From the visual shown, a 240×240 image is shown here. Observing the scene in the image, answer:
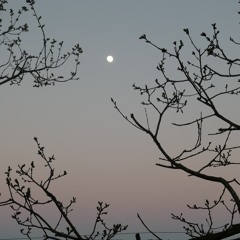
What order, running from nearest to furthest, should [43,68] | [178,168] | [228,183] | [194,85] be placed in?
[228,183]
[178,168]
[194,85]
[43,68]

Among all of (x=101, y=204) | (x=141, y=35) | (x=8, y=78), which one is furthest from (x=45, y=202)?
(x=8, y=78)

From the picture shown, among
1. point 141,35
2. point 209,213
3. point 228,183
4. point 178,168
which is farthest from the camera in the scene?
point 209,213

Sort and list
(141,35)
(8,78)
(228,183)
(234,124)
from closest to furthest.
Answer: (228,183)
(234,124)
(141,35)
(8,78)

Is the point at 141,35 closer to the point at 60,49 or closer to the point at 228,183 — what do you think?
the point at 228,183

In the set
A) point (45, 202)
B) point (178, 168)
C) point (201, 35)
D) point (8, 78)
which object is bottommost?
point (178, 168)

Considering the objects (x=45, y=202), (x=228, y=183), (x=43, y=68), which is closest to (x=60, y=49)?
(x=43, y=68)

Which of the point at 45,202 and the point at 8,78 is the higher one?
the point at 8,78

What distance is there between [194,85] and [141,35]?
169 centimetres

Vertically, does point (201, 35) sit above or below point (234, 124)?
above

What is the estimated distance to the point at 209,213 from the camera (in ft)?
17.0

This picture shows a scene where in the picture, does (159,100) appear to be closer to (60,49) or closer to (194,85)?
(194,85)

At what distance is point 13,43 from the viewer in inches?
486

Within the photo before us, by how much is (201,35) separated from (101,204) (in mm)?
2672

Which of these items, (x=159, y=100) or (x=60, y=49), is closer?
(x=159, y=100)
